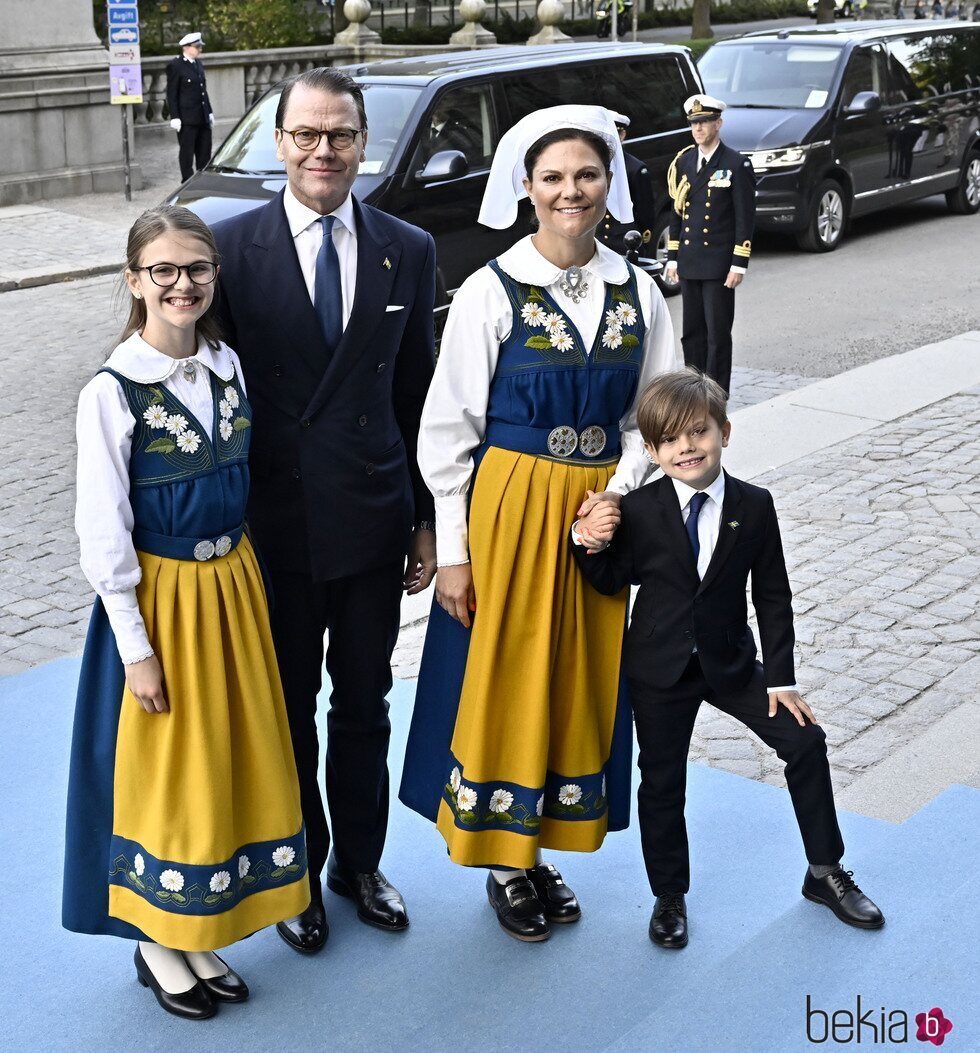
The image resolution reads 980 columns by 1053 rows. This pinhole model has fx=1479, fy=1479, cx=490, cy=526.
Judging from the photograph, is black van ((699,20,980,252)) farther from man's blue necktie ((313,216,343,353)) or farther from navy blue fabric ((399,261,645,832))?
man's blue necktie ((313,216,343,353))

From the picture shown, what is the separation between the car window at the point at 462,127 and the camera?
1056 centimetres

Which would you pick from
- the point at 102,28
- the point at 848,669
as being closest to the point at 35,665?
the point at 848,669

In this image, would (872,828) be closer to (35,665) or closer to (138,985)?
(138,985)

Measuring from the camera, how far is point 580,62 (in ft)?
39.0

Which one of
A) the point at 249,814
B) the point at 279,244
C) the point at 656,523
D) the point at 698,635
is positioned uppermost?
the point at 279,244

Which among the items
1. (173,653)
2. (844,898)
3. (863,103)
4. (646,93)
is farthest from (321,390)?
(863,103)

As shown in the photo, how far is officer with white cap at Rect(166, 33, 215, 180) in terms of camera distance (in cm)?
1744

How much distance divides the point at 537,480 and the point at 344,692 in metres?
0.75

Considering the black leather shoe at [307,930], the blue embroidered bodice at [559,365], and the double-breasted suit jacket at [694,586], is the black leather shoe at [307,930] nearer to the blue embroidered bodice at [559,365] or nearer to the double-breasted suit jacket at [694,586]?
the double-breasted suit jacket at [694,586]

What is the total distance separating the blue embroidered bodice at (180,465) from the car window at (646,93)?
950cm

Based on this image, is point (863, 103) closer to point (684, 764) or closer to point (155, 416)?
point (684, 764)

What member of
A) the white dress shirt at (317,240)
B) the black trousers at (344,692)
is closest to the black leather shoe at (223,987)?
the black trousers at (344,692)

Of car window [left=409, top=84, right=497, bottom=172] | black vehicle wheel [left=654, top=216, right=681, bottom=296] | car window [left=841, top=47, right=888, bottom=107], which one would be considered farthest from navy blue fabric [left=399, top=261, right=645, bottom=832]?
car window [left=841, top=47, right=888, bottom=107]

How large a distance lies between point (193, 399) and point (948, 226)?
14338mm
